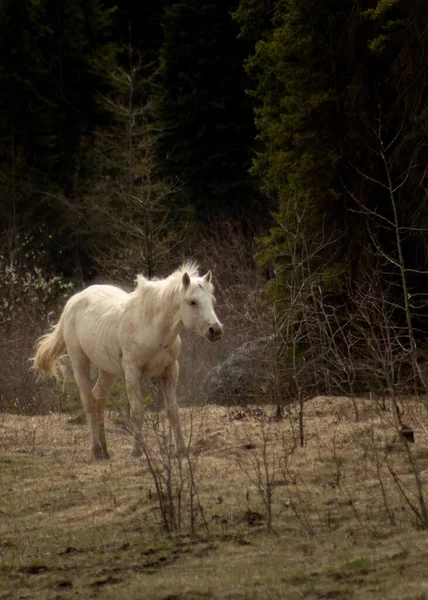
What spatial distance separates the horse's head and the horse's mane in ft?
0.70

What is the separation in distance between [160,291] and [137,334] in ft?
1.81

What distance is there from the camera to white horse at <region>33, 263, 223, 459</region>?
1302 centimetres

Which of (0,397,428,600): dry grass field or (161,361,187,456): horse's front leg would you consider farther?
(161,361,187,456): horse's front leg

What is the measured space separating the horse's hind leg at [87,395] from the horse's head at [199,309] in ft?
5.58

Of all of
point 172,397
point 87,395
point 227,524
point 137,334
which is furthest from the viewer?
point 87,395

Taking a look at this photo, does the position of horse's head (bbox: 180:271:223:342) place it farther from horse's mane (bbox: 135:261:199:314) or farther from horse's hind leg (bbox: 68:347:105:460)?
horse's hind leg (bbox: 68:347:105:460)

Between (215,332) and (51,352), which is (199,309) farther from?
(51,352)

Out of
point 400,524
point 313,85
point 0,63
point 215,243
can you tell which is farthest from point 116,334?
point 0,63

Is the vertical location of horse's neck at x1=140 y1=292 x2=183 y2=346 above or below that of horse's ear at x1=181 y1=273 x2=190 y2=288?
below

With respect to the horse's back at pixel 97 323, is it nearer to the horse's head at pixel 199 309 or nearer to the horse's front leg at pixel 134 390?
the horse's front leg at pixel 134 390

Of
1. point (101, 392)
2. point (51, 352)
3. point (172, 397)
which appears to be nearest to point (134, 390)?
point (172, 397)

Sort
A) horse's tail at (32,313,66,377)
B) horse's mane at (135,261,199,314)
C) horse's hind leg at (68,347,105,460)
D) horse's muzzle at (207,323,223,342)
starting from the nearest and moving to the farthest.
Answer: horse's muzzle at (207,323,223,342) → horse's mane at (135,261,199,314) → horse's hind leg at (68,347,105,460) → horse's tail at (32,313,66,377)

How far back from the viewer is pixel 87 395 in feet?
46.8

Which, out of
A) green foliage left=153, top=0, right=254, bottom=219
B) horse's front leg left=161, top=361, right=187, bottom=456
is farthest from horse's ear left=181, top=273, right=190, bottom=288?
green foliage left=153, top=0, right=254, bottom=219
